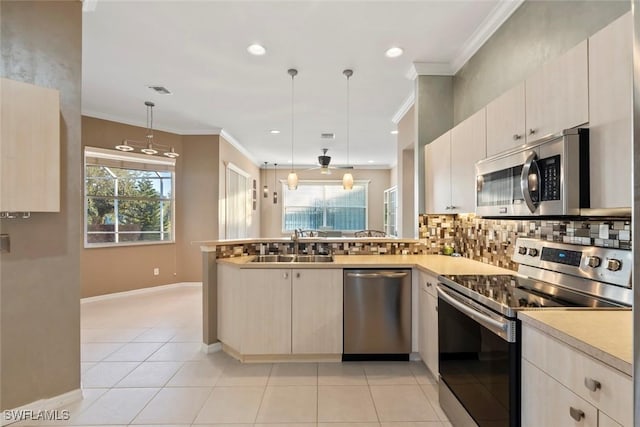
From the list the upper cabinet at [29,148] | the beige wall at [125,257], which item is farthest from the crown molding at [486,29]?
the beige wall at [125,257]

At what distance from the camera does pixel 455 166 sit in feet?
8.43

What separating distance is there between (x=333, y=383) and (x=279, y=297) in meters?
0.81

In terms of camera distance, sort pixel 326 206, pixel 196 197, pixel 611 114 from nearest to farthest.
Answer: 1. pixel 611 114
2. pixel 196 197
3. pixel 326 206

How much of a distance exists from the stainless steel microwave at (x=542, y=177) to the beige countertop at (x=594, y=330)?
450 millimetres

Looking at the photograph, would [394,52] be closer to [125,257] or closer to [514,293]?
[514,293]

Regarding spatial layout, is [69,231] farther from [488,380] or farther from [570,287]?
[570,287]

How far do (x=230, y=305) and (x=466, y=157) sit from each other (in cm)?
242

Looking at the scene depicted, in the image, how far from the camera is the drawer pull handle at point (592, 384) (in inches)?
36.7

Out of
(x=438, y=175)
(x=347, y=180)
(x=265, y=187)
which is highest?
(x=265, y=187)

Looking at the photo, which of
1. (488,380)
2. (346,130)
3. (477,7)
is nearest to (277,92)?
(346,130)

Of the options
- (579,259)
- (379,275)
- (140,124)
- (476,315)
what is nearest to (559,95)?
(579,259)

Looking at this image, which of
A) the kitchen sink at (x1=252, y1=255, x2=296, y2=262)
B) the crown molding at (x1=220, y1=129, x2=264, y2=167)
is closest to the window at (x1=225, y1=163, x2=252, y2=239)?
the crown molding at (x1=220, y1=129, x2=264, y2=167)

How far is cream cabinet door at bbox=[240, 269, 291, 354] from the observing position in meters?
2.64

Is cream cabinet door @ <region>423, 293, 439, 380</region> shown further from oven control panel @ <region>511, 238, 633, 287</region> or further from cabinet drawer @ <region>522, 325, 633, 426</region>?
cabinet drawer @ <region>522, 325, 633, 426</region>
